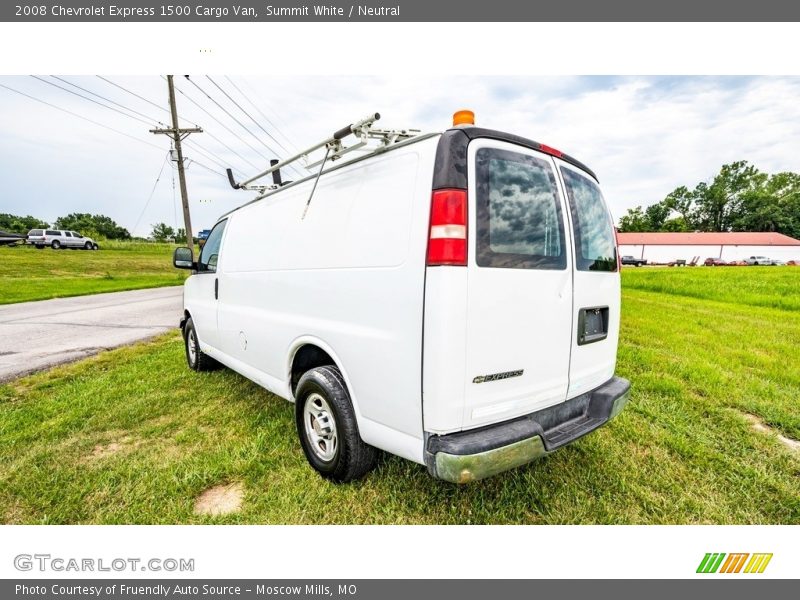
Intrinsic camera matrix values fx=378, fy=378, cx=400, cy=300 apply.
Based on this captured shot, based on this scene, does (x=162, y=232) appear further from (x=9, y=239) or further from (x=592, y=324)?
(x=592, y=324)

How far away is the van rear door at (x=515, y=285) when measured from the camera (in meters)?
1.94

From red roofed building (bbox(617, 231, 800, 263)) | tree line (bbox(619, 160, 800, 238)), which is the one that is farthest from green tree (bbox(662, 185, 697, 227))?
red roofed building (bbox(617, 231, 800, 263))

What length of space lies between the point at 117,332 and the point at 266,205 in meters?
6.22

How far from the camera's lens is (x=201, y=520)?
7.52ft

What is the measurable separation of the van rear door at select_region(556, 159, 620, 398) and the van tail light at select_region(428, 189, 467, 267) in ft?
3.08

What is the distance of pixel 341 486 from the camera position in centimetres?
256

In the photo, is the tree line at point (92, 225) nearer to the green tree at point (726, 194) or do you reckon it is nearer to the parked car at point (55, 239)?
the parked car at point (55, 239)

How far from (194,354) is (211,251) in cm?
150

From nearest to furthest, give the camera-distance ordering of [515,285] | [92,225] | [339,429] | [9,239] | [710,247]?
[515,285] → [339,429] → [9,239] → [710,247] → [92,225]

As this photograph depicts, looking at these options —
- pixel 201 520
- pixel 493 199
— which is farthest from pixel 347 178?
pixel 201 520

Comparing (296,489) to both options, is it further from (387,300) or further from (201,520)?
(387,300)

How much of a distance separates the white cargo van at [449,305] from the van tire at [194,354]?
7.91 feet

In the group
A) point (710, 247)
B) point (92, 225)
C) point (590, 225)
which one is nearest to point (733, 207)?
point (710, 247)

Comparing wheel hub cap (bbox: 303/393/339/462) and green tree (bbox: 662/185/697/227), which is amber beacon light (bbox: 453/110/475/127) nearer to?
wheel hub cap (bbox: 303/393/339/462)
